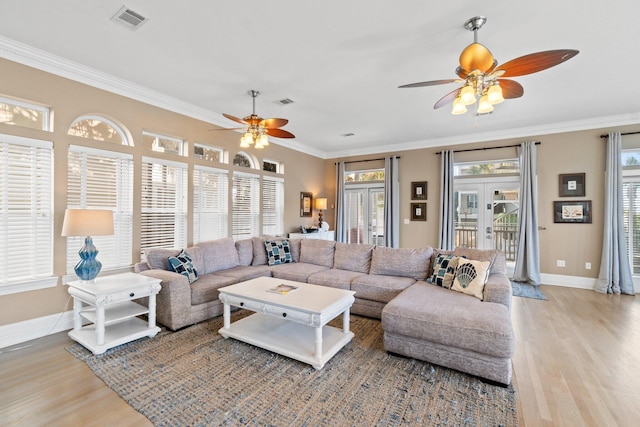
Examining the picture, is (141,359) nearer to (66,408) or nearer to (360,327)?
(66,408)

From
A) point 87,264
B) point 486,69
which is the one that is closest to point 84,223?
point 87,264

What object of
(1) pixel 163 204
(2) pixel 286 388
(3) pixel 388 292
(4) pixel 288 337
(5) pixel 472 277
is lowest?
(2) pixel 286 388

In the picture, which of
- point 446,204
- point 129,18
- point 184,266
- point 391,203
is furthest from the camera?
point 391,203

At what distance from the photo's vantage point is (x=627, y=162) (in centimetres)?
494

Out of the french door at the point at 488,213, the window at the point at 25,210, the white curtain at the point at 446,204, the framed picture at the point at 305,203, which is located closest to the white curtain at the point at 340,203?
the framed picture at the point at 305,203

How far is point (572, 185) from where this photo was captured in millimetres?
5277

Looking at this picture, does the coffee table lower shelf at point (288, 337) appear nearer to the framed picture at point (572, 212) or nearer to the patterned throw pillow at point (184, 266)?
the patterned throw pillow at point (184, 266)

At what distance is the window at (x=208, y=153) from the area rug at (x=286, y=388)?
3017mm

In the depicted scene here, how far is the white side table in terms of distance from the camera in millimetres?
2709

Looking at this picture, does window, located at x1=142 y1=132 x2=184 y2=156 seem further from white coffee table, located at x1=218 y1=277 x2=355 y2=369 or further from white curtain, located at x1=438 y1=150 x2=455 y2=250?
white curtain, located at x1=438 y1=150 x2=455 y2=250

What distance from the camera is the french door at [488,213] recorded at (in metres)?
5.85

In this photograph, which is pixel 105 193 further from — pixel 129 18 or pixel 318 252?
pixel 318 252

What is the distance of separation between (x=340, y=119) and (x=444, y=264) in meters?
3.03

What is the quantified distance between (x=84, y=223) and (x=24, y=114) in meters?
1.45
